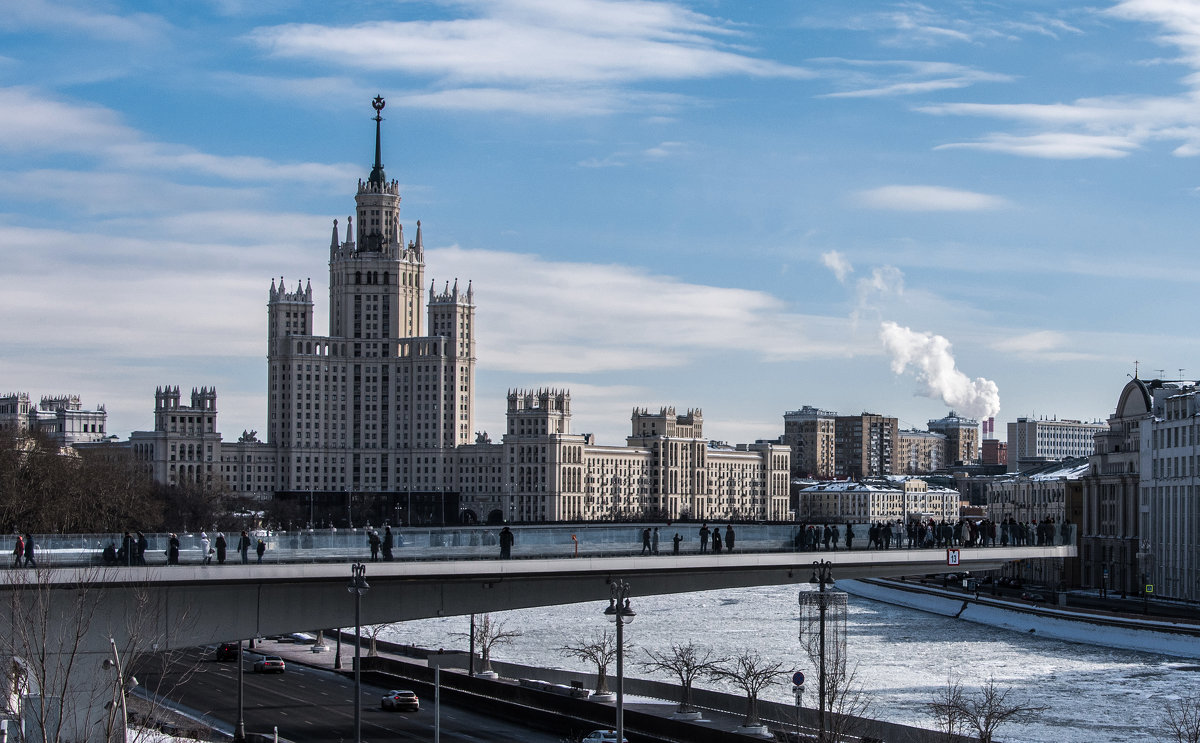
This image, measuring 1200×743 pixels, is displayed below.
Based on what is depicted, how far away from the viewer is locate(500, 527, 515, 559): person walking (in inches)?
1710

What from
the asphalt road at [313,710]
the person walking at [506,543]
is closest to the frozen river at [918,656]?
the asphalt road at [313,710]

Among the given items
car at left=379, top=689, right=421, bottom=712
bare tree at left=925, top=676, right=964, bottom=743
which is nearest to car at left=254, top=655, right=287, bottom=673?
car at left=379, top=689, right=421, bottom=712

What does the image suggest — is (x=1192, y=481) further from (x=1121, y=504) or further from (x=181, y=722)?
(x=181, y=722)

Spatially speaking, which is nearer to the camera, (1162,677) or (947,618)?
(1162,677)

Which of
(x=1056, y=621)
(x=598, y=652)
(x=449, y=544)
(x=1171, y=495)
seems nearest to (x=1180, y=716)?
(x=598, y=652)

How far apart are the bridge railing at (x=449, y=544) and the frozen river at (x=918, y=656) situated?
11.2 meters

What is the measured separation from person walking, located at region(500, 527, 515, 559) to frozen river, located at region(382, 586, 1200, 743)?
21.1 m

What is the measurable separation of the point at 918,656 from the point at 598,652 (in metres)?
22.6

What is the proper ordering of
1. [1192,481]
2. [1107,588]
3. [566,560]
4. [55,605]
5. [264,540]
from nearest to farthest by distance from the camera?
Result: [55,605] → [264,540] → [566,560] → [1192,481] → [1107,588]

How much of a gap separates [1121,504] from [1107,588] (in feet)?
23.7

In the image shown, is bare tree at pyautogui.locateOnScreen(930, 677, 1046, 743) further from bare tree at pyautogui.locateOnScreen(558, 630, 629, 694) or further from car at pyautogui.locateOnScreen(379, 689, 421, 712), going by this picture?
car at pyautogui.locateOnScreen(379, 689, 421, 712)

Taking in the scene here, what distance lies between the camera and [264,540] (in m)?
40.9

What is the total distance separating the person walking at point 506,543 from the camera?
43.4m

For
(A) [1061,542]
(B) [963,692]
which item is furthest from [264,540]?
(B) [963,692]
